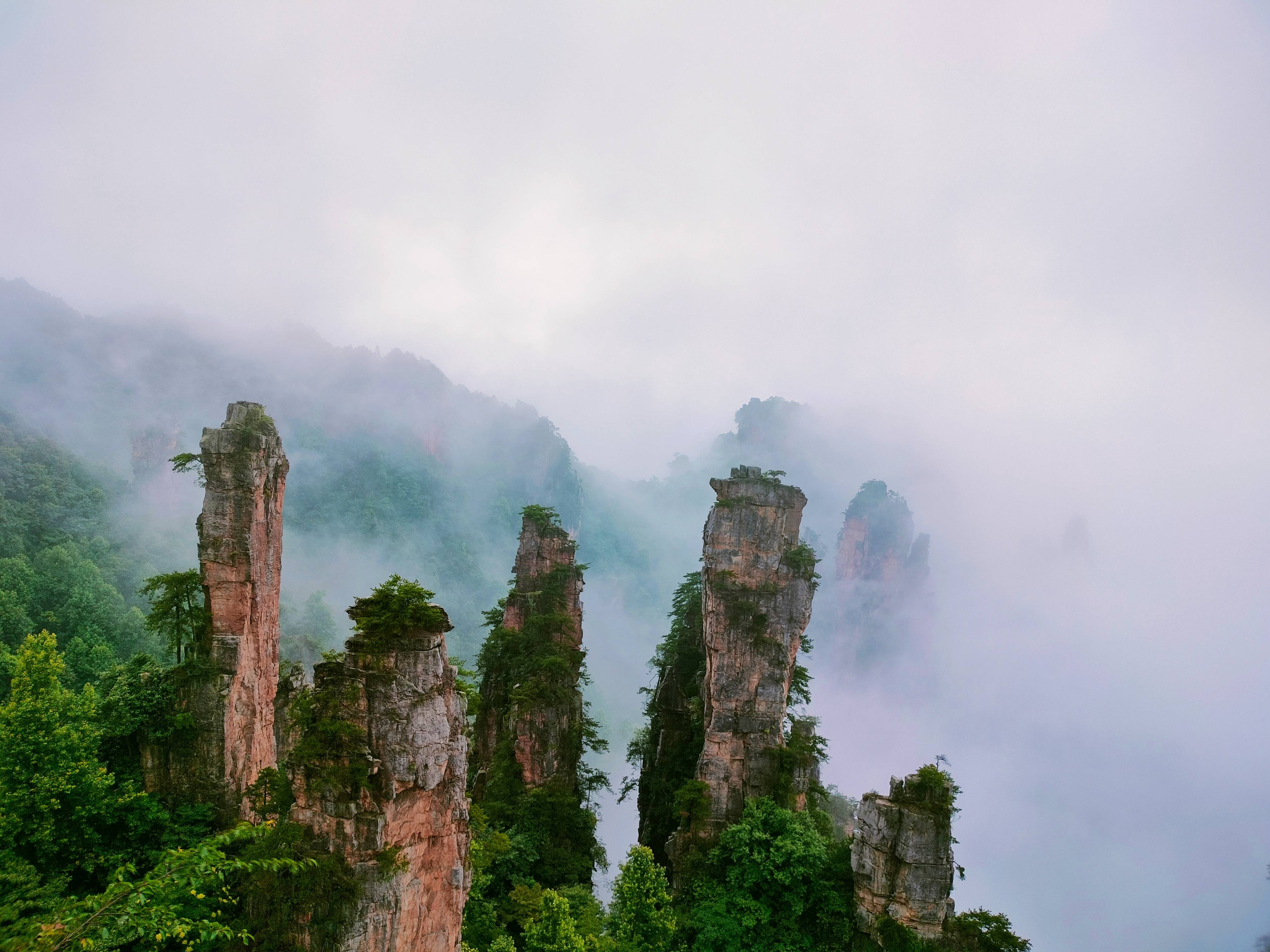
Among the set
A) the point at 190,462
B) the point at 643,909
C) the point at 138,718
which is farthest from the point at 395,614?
the point at 643,909

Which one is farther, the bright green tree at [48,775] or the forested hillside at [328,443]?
the forested hillside at [328,443]

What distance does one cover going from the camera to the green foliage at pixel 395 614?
1228cm

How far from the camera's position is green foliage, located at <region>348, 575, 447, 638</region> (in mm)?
12281

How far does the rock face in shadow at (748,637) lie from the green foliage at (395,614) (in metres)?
15.7

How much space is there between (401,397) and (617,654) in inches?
2469

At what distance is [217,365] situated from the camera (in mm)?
91250

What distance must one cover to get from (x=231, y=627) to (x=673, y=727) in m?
21.3

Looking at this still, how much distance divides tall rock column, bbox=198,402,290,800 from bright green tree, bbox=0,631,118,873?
10.6 ft

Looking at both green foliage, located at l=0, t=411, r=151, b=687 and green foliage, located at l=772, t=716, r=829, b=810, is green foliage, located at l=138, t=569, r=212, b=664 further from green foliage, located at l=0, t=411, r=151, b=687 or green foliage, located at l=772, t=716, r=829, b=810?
green foliage, located at l=772, t=716, r=829, b=810

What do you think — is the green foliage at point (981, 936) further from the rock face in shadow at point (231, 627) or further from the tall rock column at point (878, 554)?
the tall rock column at point (878, 554)

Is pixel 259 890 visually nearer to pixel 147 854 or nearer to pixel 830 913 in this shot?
pixel 147 854

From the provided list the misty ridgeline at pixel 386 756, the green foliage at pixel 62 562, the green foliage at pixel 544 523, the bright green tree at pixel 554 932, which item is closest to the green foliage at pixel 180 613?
the misty ridgeline at pixel 386 756

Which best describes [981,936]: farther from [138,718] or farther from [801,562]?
[138,718]

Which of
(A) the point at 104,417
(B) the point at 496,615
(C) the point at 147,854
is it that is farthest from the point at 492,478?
(C) the point at 147,854
